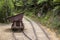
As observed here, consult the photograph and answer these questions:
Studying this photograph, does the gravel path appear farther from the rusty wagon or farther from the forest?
the forest

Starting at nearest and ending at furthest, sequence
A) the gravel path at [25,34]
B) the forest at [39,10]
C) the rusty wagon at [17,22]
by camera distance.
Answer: the gravel path at [25,34], the rusty wagon at [17,22], the forest at [39,10]

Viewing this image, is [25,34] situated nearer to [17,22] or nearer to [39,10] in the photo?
[17,22]

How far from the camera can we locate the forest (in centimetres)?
1385

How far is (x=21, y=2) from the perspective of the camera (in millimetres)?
22469

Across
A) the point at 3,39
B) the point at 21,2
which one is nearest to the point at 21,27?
the point at 3,39

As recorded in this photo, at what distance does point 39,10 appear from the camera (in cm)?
1825

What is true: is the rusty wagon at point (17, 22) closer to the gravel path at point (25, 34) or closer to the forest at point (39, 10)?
the gravel path at point (25, 34)

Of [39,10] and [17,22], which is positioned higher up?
[17,22]

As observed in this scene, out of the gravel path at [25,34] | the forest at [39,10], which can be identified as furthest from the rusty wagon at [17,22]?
the forest at [39,10]

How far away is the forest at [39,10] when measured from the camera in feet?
45.4

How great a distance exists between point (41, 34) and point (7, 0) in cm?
454

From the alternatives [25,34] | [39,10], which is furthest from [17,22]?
[39,10]

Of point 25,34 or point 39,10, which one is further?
point 39,10

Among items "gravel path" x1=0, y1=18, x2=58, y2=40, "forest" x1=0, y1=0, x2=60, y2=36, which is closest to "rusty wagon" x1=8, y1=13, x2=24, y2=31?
"gravel path" x1=0, y1=18, x2=58, y2=40
